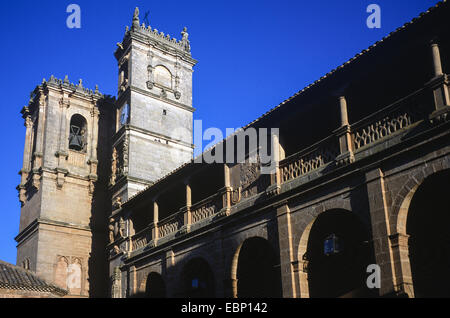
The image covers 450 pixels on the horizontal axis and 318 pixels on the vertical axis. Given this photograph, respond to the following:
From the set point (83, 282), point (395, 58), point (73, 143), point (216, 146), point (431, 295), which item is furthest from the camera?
point (73, 143)

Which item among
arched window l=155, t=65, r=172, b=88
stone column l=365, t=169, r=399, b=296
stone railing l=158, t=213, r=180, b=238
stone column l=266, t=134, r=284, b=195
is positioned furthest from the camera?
arched window l=155, t=65, r=172, b=88

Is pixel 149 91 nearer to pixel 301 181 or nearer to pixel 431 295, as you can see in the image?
pixel 301 181

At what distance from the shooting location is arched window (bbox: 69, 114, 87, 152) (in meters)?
30.3

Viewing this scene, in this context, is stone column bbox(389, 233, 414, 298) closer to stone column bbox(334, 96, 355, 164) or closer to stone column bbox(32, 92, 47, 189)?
stone column bbox(334, 96, 355, 164)

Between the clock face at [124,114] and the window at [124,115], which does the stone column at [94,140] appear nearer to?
the window at [124,115]

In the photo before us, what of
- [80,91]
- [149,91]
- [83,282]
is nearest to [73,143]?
[80,91]

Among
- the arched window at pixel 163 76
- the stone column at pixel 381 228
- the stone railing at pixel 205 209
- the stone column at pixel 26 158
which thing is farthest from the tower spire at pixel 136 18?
the stone column at pixel 381 228

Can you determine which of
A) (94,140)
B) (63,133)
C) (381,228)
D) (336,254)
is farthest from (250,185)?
(94,140)

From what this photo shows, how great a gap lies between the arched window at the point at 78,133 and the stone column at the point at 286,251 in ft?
57.5

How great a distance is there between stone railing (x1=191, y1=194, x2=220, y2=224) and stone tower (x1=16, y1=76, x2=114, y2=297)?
1053cm

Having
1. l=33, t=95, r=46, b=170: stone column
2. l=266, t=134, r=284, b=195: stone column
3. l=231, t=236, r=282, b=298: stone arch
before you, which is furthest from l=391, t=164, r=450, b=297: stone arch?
l=33, t=95, r=46, b=170: stone column

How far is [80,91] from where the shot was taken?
31.3 m

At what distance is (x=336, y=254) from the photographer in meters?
13.9

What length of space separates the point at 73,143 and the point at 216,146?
46.5 feet
